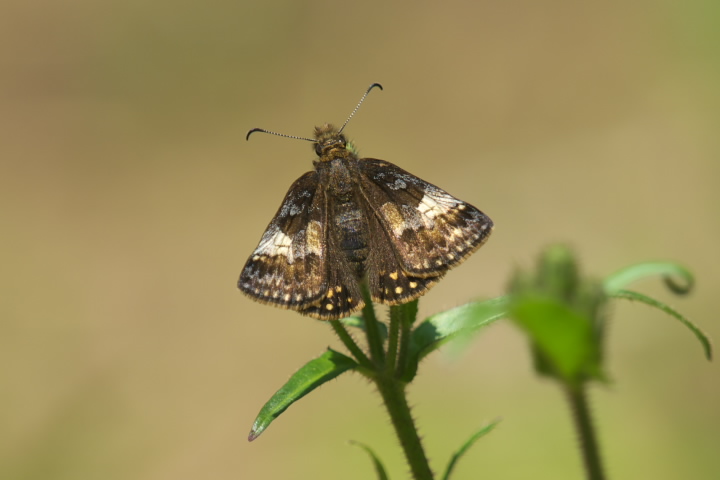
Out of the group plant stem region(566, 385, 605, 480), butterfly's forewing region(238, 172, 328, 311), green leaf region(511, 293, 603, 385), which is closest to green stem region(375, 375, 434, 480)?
butterfly's forewing region(238, 172, 328, 311)

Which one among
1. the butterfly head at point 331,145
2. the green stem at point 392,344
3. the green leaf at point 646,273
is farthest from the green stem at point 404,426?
the butterfly head at point 331,145

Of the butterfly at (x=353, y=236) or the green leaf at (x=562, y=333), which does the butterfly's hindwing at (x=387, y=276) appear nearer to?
the butterfly at (x=353, y=236)

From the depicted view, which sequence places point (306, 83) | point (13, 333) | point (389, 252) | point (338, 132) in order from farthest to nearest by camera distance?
point (306, 83) → point (13, 333) → point (338, 132) → point (389, 252)

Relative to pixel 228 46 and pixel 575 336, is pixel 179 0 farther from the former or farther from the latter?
pixel 575 336

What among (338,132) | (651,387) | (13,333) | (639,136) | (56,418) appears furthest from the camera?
(639,136)

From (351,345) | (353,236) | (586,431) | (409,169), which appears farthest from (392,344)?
(409,169)

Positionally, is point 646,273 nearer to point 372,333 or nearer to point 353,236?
point 372,333

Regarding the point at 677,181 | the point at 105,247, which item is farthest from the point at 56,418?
the point at 677,181

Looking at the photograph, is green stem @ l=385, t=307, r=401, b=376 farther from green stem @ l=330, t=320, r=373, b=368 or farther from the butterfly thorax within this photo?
the butterfly thorax

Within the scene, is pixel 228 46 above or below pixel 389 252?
above
